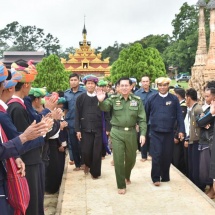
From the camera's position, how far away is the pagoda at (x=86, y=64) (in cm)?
5359

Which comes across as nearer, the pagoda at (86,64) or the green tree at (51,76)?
the green tree at (51,76)

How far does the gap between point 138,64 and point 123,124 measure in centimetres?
2918

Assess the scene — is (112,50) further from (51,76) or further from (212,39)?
(212,39)

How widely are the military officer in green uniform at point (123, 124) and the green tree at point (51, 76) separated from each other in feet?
70.2

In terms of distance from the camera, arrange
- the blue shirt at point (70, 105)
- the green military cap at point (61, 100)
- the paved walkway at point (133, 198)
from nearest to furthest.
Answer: the paved walkway at point (133, 198), the green military cap at point (61, 100), the blue shirt at point (70, 105)

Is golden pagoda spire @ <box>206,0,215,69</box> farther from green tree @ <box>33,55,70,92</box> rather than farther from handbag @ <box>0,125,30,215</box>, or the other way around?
handbag @ <box>0,125,30,215</box>

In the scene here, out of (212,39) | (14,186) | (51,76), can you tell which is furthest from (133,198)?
(51,76)

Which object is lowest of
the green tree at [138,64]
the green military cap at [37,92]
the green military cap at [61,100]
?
the green military cap at [61,100]

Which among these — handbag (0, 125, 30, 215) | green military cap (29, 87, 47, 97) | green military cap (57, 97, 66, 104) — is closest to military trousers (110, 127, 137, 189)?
green military cap (29, 87, 47, 97)

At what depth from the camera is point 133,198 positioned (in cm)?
598

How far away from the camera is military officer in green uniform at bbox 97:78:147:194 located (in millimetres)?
6238

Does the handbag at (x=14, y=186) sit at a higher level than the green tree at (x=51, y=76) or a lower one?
lower

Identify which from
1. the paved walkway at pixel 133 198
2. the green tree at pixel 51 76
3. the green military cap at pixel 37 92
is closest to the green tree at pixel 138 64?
the green tree at pixel 51 76

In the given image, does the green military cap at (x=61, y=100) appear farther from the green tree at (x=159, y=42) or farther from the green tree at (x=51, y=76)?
the green tree at (x=159, y=42)
